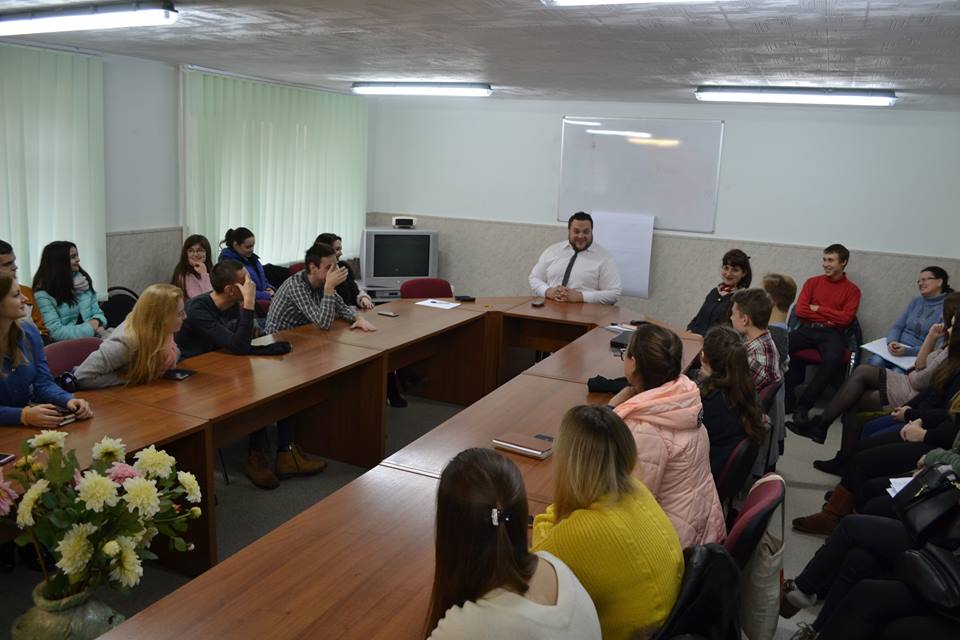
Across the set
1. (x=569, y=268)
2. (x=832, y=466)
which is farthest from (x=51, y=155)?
(x=832, y=466)

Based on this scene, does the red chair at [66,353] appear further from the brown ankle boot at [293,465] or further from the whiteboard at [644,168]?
the whiteboard at [644,168]

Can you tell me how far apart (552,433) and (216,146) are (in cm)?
470

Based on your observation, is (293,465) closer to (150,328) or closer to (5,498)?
(150,328)

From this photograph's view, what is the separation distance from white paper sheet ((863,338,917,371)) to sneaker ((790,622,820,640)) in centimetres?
292

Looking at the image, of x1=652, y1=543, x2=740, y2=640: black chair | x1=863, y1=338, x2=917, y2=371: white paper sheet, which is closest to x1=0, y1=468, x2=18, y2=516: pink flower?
x1=652, y1=543, x2=740, y2=640: black chair

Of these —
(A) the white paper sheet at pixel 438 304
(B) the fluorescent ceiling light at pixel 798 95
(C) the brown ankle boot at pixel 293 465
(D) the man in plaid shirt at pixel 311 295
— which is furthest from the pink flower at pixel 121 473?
(B) the fluorescent ceiling light at pixel 798 95

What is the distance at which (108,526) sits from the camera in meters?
1.84

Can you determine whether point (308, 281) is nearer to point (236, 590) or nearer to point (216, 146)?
point (216, 146)

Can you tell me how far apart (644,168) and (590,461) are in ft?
20.0

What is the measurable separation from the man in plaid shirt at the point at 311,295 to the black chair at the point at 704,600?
128 inches

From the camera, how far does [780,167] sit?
7176mm

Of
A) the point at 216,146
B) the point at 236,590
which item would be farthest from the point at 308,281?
the point at 236,590

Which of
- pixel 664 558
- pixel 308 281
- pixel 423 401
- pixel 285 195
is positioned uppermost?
pixel 285 195

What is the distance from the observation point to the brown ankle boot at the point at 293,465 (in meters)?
4.45
